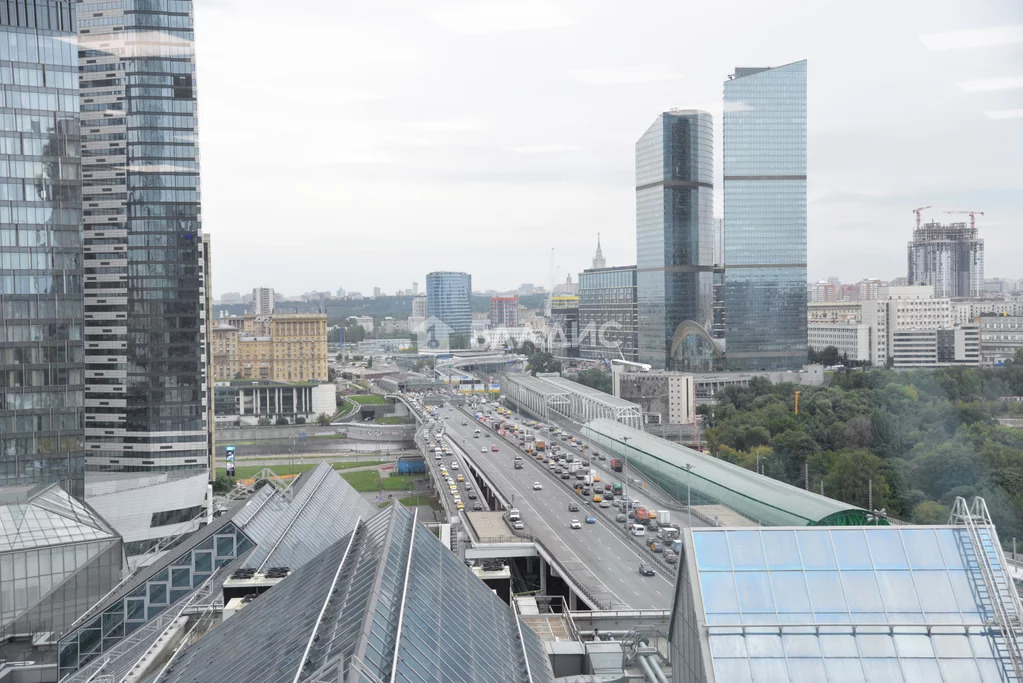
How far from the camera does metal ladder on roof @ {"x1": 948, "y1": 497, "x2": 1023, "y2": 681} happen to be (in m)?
3.36

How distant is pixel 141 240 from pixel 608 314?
30.0 metres

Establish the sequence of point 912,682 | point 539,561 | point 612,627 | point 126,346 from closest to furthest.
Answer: point 912,682 → point 612,627 → point 539,561 → point 126,346

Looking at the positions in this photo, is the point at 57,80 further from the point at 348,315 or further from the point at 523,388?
the point at 348,315

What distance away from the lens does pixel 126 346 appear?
14578 millimetres

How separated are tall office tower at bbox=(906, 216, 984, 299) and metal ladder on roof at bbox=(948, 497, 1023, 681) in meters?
21.9

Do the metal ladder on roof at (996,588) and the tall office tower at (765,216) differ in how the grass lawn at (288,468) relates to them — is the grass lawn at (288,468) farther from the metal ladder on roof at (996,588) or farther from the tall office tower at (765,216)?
the metal ladder on roof at (996,588)

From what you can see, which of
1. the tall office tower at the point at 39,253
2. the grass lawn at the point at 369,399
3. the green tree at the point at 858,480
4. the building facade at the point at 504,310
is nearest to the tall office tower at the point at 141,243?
the tall office tower at the point at 39,253

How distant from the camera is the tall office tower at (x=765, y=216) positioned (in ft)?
108

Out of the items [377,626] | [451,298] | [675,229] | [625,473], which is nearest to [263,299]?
[451,298]

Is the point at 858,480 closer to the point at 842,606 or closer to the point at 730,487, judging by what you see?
the point at 730,487

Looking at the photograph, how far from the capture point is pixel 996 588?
350cm

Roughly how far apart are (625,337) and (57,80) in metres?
31.8

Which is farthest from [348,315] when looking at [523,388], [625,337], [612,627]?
[612,627]

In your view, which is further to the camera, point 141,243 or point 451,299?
point 451,299
